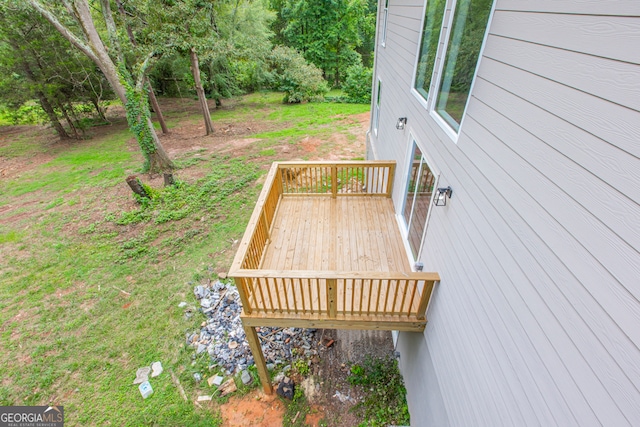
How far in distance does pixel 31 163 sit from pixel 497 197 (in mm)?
18552

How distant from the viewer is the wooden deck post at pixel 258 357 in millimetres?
3855

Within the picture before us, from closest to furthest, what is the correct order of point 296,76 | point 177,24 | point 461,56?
point 461,56 → point 177,24 → point 296,76

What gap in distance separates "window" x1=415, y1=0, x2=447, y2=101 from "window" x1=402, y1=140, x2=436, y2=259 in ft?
2.63

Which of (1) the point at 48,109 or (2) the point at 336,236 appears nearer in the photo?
(2) the point at 336,236

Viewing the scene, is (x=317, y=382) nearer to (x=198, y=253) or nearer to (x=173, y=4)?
(x=198, y=253)

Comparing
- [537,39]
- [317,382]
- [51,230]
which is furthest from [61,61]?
[537,39]

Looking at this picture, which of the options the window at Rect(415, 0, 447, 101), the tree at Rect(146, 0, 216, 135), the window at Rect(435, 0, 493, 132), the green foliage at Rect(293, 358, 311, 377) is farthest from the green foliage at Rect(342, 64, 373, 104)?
the green foliage at Rect(293, 358, 311, 377)

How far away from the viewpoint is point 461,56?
251cm

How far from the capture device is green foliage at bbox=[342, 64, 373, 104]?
20.8m

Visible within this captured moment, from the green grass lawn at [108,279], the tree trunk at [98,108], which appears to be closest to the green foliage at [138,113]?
the green grass lawn at [108,279]

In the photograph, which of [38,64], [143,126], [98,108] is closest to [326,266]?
[143,126]

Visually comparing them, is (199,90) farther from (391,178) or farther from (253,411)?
(253,411)

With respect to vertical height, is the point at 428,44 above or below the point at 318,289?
above

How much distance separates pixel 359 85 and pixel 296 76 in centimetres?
519
